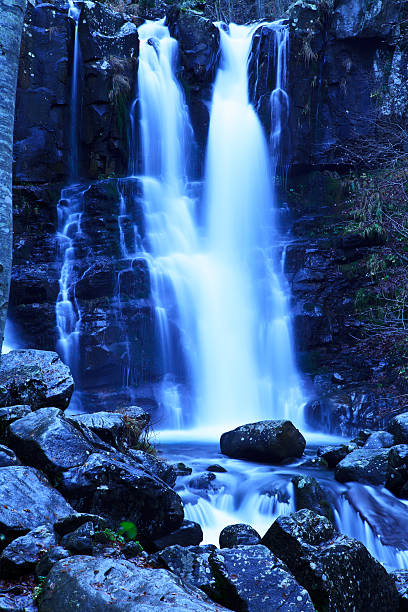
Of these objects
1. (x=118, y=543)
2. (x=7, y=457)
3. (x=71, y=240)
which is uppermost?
(x=71, y=240)

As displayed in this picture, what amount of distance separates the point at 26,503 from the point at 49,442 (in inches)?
34.2

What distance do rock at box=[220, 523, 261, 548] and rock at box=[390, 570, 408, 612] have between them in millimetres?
1218

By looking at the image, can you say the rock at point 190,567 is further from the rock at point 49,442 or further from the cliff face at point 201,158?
the cliff face at point 201,158

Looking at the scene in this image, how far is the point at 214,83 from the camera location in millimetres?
18375

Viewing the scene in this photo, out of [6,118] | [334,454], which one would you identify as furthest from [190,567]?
[334,454]

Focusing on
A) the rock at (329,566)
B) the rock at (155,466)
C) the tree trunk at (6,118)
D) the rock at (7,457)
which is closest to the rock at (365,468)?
the rock at (155,466)

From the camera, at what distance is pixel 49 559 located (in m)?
2.97

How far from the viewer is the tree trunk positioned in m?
3.03

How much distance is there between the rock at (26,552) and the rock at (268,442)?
5616 mm

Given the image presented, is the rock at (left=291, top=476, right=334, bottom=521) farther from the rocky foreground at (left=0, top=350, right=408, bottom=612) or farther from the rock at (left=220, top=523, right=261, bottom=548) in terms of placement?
the rock at (left=220, top=523, right=261, bottom=548)

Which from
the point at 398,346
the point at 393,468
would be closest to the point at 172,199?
the point at 398,346

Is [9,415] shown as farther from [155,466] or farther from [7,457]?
[155,466]

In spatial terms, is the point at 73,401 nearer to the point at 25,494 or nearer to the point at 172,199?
the point at 172,199

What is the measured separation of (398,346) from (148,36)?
1386 centimetres
